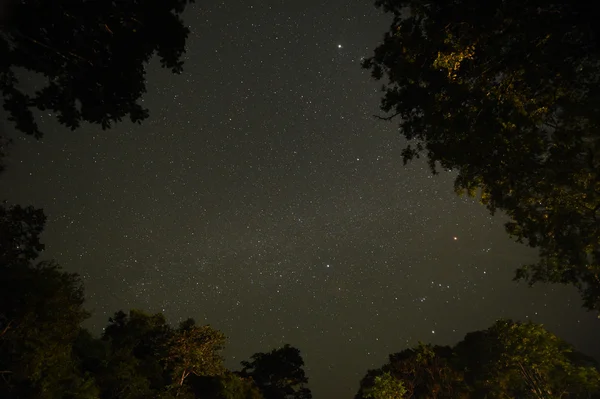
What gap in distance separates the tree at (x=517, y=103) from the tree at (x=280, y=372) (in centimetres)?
4408

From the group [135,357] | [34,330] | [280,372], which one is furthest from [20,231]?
[280,372]

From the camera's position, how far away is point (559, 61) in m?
5.86

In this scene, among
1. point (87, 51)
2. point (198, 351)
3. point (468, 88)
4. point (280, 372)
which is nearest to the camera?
point (87, 51)

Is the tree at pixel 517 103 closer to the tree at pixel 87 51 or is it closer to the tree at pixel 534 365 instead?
the tree at pixel 87 51

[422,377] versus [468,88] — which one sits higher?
[422,377]

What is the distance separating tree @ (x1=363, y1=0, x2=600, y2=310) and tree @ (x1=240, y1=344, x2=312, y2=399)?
44079 millimetres

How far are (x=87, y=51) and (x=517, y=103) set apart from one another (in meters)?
8.88

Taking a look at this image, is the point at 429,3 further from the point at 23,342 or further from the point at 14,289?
the point at 23,342

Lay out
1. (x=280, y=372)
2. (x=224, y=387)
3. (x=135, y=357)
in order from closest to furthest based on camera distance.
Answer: (x=135, y=357) < (x=224, y=387) < (x=280, y=372)

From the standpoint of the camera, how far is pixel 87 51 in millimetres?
6555

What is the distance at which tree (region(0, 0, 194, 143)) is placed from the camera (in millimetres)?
5961

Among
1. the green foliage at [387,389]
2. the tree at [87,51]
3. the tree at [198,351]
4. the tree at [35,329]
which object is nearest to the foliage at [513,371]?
the green foliage at [387,389]

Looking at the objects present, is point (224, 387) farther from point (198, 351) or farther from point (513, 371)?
point (513, 371)

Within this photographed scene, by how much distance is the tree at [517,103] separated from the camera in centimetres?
605
